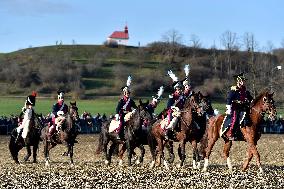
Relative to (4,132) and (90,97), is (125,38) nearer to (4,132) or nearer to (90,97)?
(90,97)

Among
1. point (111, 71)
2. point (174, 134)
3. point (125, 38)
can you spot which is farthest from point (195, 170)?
point (125, 38)

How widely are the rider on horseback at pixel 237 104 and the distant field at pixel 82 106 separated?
166 ft

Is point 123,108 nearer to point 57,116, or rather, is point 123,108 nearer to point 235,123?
point 57,116

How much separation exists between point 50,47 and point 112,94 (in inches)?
2319

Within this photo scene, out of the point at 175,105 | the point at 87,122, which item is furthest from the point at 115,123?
the point at 87,122

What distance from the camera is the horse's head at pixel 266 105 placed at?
21.1m

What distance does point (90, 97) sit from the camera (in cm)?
9319

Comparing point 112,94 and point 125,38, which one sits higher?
point 125,38

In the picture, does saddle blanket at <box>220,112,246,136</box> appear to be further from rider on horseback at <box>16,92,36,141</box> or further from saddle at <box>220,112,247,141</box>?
rider on horseback at <box>16,92,36,141</box>

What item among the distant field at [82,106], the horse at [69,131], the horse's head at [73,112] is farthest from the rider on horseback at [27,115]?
the distant field at [82,106]

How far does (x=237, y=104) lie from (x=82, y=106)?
62242 mm

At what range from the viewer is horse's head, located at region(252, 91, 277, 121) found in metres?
21.1

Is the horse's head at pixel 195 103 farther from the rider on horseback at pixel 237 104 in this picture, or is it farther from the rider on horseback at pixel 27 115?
the rider on horseback at pixel 27 115

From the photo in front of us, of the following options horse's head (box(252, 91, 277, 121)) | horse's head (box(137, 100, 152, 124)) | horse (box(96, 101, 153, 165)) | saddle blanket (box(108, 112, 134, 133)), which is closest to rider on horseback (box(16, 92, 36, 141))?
horse (box(96, 101, 153, 165))
